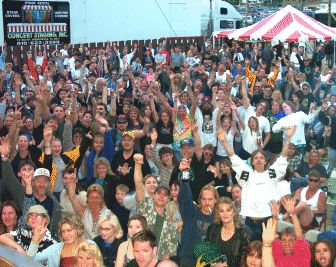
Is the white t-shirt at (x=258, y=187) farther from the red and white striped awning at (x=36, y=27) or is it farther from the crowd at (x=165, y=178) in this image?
the red and white striped awning at (x=36, y=27)

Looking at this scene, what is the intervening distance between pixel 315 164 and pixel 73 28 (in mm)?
19299

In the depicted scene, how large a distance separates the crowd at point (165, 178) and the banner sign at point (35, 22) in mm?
10252

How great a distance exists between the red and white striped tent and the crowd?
7.12 feet

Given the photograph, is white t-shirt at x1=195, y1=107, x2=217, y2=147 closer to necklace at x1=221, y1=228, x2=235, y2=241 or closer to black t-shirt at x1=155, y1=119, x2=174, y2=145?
black t-shirt at x1=155, y1=119, x2=174, y2=145

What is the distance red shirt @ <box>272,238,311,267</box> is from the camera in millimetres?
6762

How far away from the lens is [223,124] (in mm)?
11789

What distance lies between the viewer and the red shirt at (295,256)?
6762mm

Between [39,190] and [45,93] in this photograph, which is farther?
[45,93]

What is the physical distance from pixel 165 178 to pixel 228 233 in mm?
2939

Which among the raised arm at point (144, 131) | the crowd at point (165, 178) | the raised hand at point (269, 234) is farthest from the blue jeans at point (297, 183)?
the raised hand at point (269, 234)

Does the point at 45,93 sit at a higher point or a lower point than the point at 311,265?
higher

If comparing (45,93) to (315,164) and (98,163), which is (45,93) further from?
(315,164)

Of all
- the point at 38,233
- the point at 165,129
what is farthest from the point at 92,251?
the point at 165,129

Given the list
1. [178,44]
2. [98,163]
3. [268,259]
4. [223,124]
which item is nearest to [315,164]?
[223,124]
